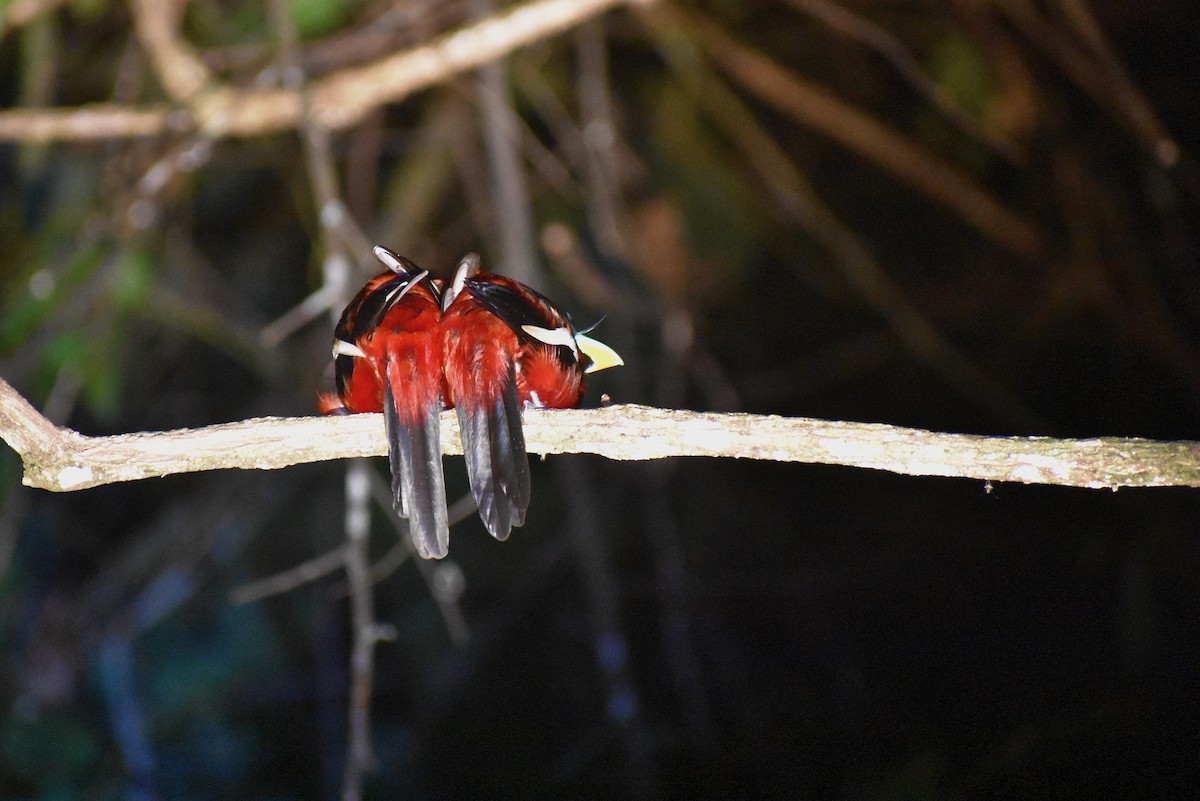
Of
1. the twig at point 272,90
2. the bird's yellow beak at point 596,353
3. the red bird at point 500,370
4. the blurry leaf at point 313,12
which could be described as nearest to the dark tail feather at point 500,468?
the red bird at point 500,370

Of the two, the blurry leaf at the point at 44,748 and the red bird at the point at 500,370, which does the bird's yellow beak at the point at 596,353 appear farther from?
the blurry leaf at the point at 44,748

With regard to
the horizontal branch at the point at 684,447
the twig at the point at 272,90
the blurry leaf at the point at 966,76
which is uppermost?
the blurry leaf at the point at 966,76

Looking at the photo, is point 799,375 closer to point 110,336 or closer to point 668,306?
point 668,306

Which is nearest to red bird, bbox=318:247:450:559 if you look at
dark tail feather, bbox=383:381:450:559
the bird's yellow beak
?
dark tail feather, bbox=383:381:450:559

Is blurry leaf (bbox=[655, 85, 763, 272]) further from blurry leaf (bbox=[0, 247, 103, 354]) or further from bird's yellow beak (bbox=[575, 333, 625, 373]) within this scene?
bird's yellow beak (bbox=[575, 333, 625, 373])

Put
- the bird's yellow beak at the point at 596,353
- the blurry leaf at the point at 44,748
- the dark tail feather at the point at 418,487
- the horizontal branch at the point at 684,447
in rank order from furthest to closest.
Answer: the blurry leaf at the point at 44,748 → the bird's yellow beak at the point at 596,353 → the dark tail feather at the point at 418,487 → the horizontal branch at the point at 684,447

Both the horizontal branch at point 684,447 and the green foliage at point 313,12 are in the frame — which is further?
the green foliage at point 313,12
